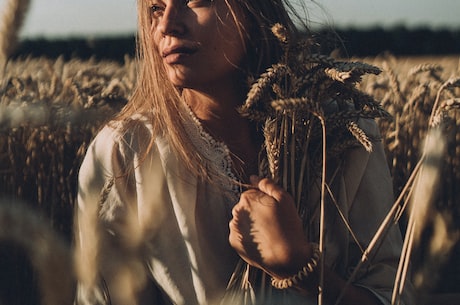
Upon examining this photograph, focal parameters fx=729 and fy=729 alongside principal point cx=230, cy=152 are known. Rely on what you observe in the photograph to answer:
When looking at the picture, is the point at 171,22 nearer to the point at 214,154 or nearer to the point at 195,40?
the point at 195,40

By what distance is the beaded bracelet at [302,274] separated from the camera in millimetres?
1084

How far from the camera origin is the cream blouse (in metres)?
1.35

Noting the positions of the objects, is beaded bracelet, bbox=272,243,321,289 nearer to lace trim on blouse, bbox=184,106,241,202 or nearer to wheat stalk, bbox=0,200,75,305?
lace trim on blouse, bbox=184,106,241,202

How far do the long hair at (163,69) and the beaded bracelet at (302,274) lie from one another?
0.32 metres

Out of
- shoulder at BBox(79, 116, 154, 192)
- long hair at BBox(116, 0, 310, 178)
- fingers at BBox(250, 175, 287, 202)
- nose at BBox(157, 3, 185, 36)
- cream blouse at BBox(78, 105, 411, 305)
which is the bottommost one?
cream blouse at BBox(78, 105, 411, 305)

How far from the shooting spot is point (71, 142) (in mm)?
2732

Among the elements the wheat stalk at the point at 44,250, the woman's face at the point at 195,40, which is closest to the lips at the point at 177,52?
the woman's face at the point at 195,40

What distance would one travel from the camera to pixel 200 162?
1420 mm

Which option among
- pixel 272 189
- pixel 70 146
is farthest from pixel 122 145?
pixel 70 146

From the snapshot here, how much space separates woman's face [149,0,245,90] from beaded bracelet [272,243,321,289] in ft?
1.28

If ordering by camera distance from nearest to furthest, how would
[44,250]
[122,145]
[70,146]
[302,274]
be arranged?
[44,250] < [302,274] < [122,145] < [70,146]

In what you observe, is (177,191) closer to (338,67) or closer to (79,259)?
(338,67)

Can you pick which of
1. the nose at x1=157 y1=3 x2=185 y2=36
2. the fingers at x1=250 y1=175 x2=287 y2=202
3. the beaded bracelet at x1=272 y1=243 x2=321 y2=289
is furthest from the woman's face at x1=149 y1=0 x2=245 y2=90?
the beaded bracelet at x1=272 y1=243 x2=321 y2=289

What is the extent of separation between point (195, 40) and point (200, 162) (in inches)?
9.7
